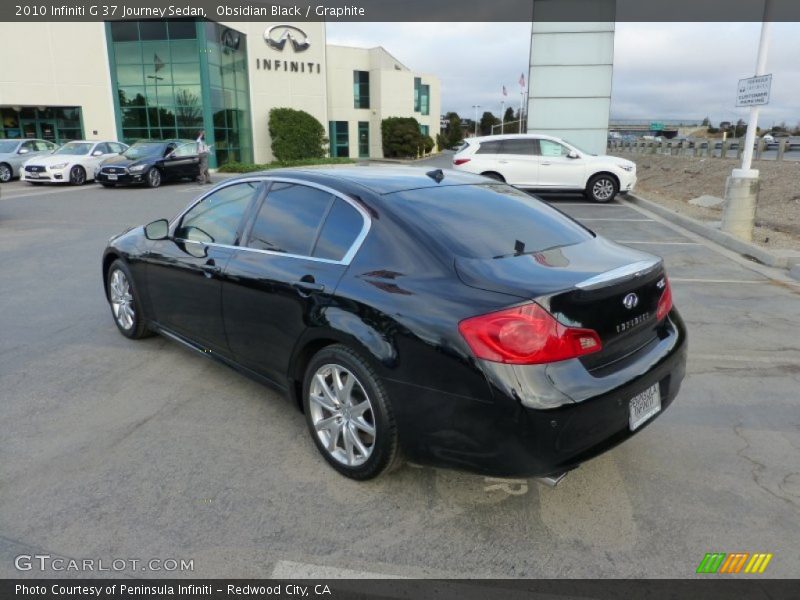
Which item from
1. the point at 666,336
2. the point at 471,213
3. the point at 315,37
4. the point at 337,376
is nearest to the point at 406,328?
the point at 337,376

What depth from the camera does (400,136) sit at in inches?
1934

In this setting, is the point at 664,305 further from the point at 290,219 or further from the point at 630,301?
the point at 290,219

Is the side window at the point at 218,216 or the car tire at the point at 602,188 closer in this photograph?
the side window at the point at 218,216

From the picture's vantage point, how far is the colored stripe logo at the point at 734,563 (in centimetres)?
257

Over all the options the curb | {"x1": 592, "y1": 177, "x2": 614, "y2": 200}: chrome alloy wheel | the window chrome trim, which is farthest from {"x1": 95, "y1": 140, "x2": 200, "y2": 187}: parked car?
the window chrome trim

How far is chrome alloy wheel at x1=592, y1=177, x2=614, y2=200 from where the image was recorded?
15.7 meters

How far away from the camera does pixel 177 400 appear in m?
4.16

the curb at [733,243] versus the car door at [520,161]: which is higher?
the car door at [520,161]

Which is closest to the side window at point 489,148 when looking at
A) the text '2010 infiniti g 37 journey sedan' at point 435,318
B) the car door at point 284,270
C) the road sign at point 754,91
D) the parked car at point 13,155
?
the road sign at point 754,91

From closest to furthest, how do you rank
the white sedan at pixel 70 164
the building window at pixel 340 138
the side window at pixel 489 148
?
the side window at pixel 489 148 → the white sedan at pixel 70 164 → the building window at pixel 340 138

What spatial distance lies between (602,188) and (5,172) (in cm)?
2029

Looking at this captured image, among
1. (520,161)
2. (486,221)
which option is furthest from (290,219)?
(520,161)

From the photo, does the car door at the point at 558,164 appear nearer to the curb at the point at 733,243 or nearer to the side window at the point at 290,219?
the curb at the point at 733,243

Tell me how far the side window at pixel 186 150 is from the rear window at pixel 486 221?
63.8 feet
